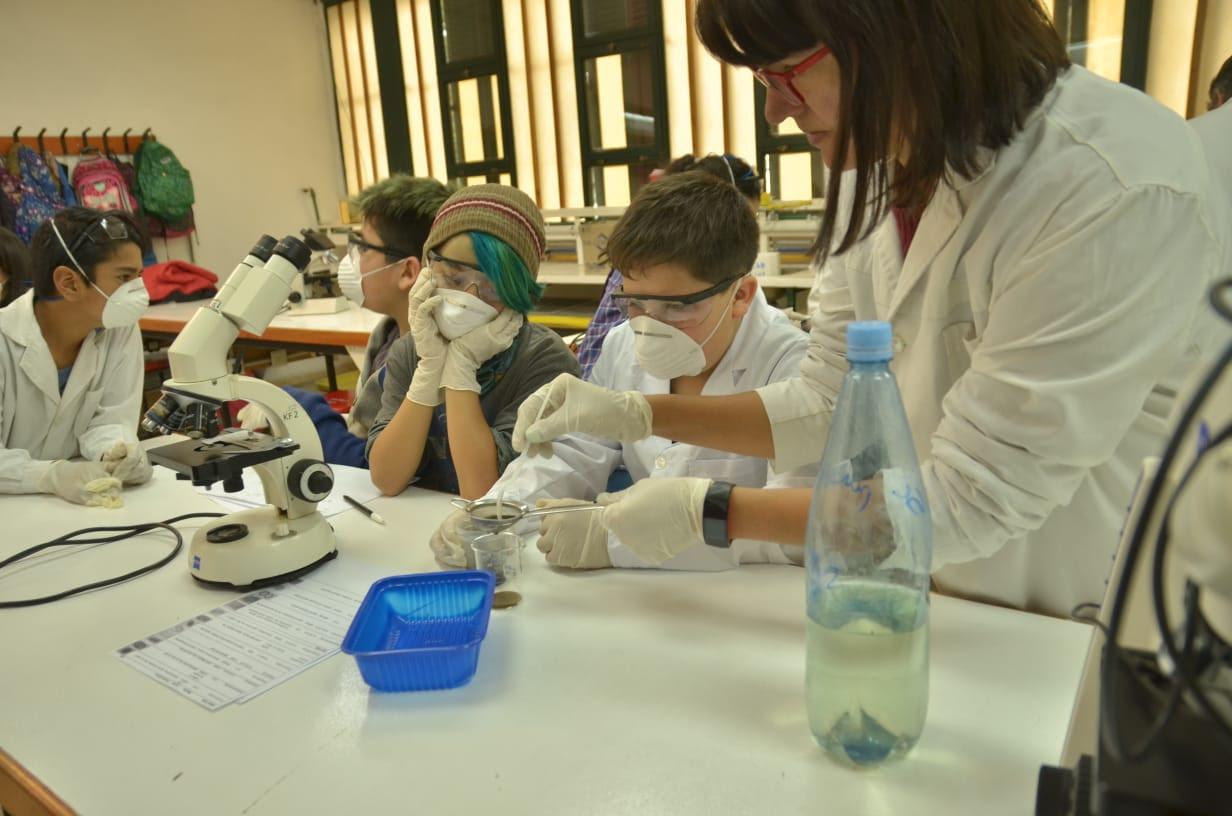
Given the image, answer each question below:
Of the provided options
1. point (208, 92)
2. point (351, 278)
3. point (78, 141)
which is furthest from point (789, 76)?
point (208, 92)

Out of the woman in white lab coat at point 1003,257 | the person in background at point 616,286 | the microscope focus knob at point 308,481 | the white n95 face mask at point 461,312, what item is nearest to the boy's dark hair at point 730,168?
the person in background at point 616,286

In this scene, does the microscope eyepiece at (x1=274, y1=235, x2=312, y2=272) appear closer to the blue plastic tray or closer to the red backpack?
the blue plastic tray

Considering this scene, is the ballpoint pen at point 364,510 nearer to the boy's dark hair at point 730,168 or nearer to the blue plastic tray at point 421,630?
the blue plastic tray at point 421,630

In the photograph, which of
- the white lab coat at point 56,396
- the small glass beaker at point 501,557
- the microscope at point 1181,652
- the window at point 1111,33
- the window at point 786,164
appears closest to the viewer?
the microscope at point 1181,652

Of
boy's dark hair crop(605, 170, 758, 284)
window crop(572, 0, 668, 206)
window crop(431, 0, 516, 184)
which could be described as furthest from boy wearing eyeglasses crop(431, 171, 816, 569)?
window crop(431, 0, 516, 184)

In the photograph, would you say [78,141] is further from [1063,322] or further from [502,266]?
[1063,322]

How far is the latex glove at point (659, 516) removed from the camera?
100 cm

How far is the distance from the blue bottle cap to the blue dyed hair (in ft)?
3.63

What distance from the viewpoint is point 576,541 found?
1160mm

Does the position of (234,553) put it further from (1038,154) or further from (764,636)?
(1038,154)

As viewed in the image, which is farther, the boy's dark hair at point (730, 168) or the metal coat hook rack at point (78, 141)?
the metal coat hook rack at point (78, 141)

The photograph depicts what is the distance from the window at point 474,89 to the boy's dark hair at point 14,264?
360 cm

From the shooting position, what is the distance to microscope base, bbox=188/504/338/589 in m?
1.17

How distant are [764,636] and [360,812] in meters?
0.48
